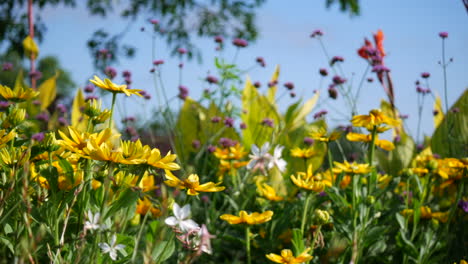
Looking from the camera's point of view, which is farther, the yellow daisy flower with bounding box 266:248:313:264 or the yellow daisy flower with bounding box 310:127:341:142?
the yellow daisy flower with bounding box 310:127:341:142

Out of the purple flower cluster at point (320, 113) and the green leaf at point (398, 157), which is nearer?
the purple flower cluster at point (320, 113)

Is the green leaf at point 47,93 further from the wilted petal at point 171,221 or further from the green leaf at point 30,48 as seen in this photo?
the wilted petal at point 171,221

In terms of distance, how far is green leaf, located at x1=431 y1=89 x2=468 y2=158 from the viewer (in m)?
2.47

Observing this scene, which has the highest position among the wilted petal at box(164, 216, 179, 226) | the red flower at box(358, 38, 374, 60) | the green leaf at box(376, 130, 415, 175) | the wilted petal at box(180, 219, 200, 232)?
the red flower at box(358, 38, 374, 60)

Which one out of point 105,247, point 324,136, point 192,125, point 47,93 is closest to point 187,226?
point 105,247

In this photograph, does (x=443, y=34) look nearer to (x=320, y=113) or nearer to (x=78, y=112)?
(x=320, y=113)

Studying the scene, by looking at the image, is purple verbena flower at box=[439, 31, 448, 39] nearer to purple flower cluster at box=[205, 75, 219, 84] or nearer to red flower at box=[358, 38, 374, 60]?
red flower at box=[358, 38, 374, 60]

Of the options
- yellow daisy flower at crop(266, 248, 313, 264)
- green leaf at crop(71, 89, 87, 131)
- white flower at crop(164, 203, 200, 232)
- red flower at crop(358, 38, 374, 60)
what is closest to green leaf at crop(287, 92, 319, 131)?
red flower at crop(358, 38, 374, 60)

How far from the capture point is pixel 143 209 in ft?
4.64

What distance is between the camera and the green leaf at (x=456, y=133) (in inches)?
97.3

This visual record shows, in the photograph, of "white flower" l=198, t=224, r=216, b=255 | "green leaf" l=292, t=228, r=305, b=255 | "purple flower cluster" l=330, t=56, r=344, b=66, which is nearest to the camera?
"white flower" l=198, t=224, r=216, b=255

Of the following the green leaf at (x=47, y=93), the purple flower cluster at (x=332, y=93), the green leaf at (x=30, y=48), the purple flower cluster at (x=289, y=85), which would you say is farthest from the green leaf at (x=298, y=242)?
the green leaf at (x=30, y=48)

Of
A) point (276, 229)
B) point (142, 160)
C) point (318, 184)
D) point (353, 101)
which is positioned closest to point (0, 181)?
point (142, 160)

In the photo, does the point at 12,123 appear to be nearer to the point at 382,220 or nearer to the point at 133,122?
the point at 382,220
